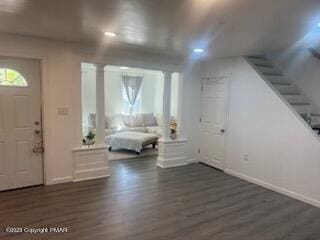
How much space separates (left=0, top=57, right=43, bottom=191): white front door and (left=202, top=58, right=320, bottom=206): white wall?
139 inches

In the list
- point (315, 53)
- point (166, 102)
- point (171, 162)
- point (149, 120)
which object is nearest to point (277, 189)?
point (171, 162)

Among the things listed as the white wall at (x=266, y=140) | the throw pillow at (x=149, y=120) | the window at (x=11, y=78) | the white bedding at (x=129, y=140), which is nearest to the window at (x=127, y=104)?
the throw pillow at (x=149, y=120)

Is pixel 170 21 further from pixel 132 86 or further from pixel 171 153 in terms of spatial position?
pixel 132 86

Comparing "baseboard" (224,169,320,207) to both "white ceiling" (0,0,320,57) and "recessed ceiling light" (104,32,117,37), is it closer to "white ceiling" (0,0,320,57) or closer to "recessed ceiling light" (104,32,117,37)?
"white ceiling" (0,0,320,57)

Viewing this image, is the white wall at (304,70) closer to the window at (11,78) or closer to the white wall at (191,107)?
the white wall at (191,107)

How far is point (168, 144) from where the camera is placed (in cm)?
539

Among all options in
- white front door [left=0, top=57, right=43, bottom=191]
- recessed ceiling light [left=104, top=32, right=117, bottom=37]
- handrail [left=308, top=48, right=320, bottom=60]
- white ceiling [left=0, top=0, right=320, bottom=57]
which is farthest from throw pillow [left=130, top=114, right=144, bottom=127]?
handrail [left=308, top=48, right=320, bottom=60]

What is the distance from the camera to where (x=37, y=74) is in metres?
4.02

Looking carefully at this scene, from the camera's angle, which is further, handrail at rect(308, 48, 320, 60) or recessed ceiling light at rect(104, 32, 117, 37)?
handrail at rect(308, 48, 320, 60)

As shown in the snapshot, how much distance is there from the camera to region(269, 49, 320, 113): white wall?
14.7 feet

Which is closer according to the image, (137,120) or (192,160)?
(192,160)

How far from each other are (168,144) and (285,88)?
253 centimetres

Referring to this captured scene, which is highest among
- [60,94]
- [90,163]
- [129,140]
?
[60,94]

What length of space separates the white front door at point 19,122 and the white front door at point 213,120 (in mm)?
3366
